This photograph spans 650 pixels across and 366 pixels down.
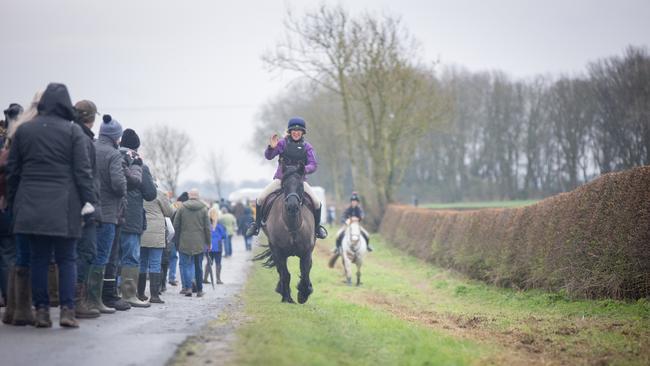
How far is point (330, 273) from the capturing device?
85.9 feet

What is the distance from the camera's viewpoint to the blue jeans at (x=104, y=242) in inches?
387

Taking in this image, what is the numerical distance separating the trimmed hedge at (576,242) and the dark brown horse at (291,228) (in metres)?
5.27

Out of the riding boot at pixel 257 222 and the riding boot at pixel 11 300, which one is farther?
the riding boot at pixel 257 222

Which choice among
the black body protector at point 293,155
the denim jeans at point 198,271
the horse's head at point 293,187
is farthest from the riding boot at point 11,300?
the denim jeans at point 198,271

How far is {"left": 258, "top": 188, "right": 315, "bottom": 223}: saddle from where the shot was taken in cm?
1301

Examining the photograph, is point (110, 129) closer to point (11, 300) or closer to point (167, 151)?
point (11, 300)

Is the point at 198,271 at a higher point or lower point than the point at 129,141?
lower

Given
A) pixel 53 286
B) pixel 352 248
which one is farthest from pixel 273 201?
pixel 352 248

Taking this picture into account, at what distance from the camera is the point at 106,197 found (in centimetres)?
1013

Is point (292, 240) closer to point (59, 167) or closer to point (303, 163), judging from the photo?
point (303, 163)

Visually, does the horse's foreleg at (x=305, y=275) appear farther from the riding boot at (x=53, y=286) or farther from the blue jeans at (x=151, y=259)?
the riding boot at (x=53, y=286)

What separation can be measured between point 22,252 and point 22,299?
49 centimetres

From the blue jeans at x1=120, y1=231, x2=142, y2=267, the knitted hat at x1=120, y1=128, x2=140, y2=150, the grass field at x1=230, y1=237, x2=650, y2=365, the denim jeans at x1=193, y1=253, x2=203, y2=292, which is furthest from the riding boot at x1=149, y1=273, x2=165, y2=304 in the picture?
the denim jeans at x1=193, y1=253, x2=203, y2=292

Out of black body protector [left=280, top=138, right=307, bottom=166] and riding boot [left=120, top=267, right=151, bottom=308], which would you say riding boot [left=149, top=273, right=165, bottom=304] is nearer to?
riding boot [left=120, top=267, right=151, bottom=308]
